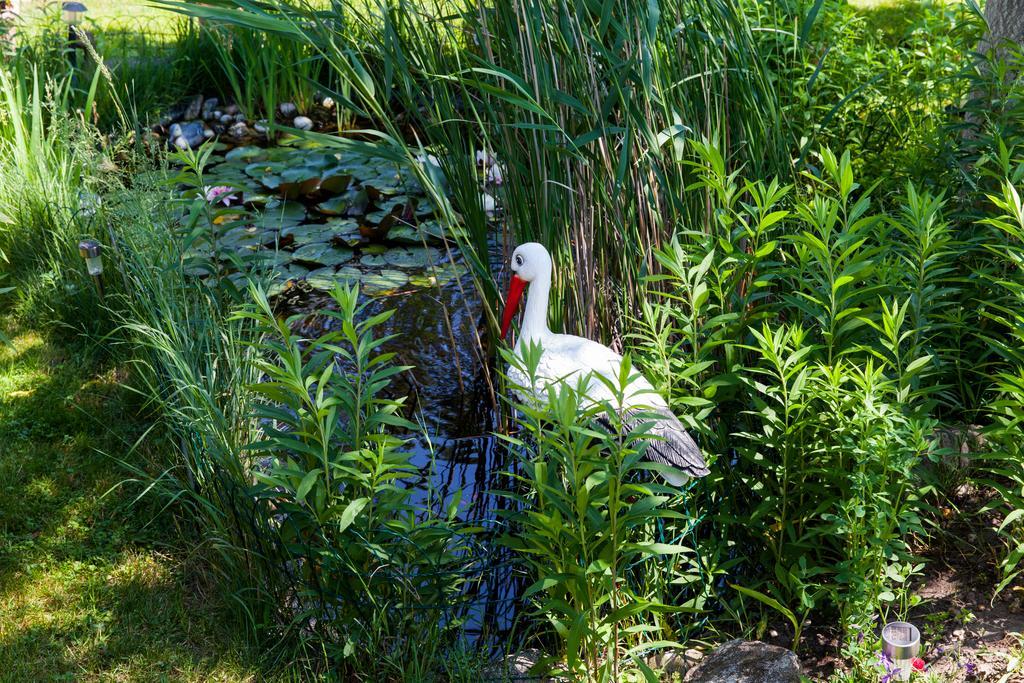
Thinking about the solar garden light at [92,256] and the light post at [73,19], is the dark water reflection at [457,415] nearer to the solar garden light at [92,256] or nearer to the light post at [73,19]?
the solar garden light at [92,256]

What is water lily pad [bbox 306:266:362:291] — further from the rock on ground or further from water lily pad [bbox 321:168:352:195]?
the rock on ground

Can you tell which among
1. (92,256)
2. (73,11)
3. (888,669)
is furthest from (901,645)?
(73,11)

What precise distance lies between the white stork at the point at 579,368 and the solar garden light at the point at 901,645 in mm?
525

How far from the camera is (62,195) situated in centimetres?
383

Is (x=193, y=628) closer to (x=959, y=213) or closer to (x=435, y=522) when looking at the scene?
(x=435, y=522)

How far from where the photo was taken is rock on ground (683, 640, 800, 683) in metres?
2.14

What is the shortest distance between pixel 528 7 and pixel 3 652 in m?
2.20

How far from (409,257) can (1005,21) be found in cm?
276

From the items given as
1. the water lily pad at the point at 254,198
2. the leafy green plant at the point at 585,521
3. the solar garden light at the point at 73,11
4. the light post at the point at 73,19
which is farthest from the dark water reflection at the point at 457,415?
the light post at the point at 73,19

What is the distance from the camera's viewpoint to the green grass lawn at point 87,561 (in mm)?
2338

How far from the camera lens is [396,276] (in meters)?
4.52

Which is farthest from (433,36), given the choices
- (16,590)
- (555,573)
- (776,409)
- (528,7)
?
(16,590)

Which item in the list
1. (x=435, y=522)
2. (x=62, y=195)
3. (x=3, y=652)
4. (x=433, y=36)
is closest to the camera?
(x=435, y=522)

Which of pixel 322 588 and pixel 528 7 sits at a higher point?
pixel 528 7
